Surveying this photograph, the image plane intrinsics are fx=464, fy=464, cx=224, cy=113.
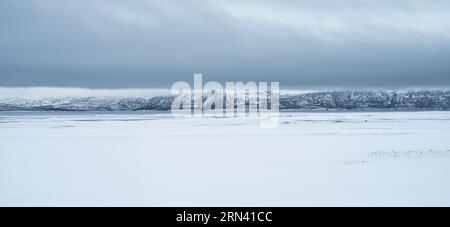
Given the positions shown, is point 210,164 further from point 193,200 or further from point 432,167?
point 432,167

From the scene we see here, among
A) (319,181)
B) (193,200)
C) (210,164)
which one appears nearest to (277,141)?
(210,164)

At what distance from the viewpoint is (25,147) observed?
20.9m

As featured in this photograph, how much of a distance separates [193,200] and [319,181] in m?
3.67

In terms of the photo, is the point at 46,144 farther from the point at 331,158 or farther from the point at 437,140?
the point at 437,140

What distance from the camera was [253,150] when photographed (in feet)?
61.1

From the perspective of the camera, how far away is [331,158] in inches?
634
